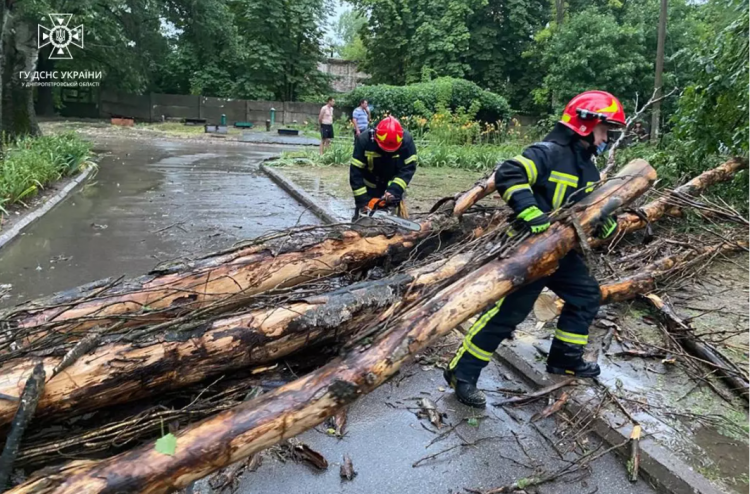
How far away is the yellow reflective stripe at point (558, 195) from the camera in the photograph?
125 inches

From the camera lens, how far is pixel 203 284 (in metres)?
3.34

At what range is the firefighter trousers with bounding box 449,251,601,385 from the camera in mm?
3162

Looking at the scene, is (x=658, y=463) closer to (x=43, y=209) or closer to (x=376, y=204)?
(x=376, y=204)

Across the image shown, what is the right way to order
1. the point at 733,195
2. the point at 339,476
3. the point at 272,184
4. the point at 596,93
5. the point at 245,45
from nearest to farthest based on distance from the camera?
the point at 339,476 → the point at 596,93 → the point at 733,195 → the point at 272,184 → the point at 245,45

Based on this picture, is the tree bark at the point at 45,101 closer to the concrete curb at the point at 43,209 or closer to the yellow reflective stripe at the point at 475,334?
the concrete curb at the point at 43,209

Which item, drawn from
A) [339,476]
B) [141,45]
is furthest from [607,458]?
[141,45]

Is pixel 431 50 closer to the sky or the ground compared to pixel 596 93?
closer to the sky

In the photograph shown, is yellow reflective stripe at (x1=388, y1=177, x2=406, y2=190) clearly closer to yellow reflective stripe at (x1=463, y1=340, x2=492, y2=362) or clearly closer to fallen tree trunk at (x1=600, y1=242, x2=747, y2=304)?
fallen tree trunk at (x1=600, y1=242, x2=747, y2=304)

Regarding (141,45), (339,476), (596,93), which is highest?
(141,45)

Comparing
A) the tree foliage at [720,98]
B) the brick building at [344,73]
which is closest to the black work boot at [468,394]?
the tree foliage at [720,98]

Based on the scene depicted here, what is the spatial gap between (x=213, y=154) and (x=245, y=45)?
64.3 ft

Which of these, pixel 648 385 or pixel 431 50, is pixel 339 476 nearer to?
pixel 648 385

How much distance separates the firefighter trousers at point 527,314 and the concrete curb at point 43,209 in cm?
548

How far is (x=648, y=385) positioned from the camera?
339cm
